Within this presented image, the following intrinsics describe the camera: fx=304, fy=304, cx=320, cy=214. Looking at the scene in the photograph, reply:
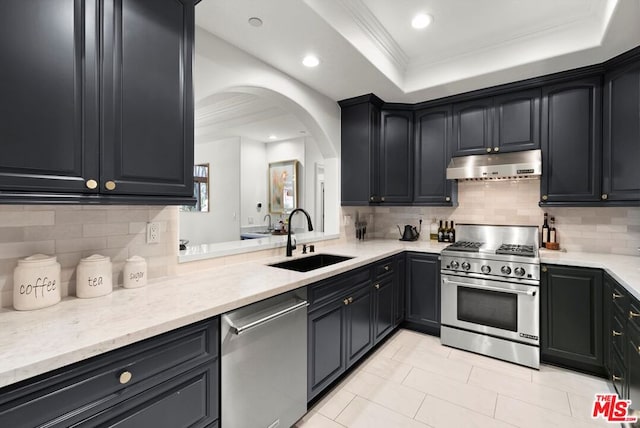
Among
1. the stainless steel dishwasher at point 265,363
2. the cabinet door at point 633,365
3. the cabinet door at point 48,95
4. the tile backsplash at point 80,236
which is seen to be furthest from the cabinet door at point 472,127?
the cabinet door at point 48,95

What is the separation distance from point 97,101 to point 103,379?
1.08 metres

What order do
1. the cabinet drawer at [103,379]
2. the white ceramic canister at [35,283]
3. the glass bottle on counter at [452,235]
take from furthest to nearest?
the glass bottle on counter at [452,235] → the white ceramic canister at [35,283] → the cabinet drawer at [103,379]

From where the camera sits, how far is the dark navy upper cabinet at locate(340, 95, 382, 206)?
345cm

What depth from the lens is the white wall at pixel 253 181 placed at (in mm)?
6398

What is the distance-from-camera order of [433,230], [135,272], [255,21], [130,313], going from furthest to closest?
[433,230] → [255,21] → [135,272] → [130,313]

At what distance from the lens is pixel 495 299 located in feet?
9.09

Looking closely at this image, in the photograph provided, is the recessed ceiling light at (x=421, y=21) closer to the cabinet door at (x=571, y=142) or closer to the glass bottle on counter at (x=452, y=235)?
the cabinet door at (x=571, y=142)

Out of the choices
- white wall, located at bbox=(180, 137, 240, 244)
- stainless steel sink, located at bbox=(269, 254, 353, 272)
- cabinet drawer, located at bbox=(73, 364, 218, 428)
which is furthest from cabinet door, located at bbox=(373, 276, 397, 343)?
white wall, located at bbox=(180, 137, 240, 244)

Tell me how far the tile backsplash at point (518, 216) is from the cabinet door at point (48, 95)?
2.79m

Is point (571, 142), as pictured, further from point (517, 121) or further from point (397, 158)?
point (397, 158)

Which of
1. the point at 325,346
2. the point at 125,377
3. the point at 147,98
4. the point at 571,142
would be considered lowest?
the point at 325,346

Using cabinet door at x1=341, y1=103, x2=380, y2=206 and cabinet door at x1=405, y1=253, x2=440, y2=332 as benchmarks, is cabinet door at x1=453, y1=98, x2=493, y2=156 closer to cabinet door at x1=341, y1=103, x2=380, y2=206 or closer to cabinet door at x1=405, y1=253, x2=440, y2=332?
cabinet door at x1=341, y1=103, x2=380, y2=206

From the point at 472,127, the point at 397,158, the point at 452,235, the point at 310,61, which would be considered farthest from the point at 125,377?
the point at 472,127

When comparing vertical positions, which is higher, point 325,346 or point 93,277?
point 93,277
